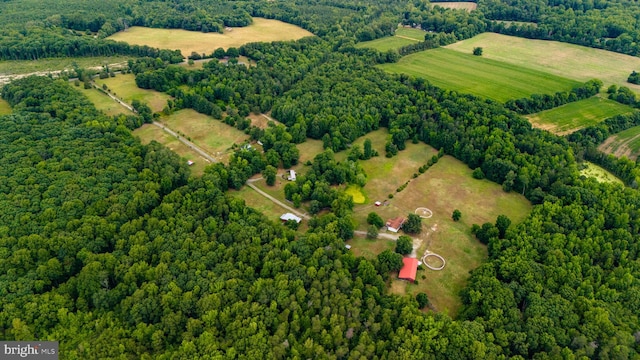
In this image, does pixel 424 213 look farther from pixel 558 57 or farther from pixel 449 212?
pixel 558 57

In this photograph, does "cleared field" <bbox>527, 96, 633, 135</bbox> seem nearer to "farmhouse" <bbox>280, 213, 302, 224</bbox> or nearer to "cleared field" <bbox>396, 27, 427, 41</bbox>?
"cleared field" <bbox>396, 27, 427, 41</bbox>

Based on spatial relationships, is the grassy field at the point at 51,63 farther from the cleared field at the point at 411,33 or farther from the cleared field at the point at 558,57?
the cleared field at the point at 558,57

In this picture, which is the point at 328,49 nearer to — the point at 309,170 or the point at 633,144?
the point at 309,170

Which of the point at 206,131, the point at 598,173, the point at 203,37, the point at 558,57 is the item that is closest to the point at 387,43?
the point at 558,57

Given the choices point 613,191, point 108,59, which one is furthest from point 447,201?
point 108,59

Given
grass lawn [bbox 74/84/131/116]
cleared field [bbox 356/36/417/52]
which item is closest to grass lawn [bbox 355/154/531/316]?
cleared field [bbox 356/36/417/52]

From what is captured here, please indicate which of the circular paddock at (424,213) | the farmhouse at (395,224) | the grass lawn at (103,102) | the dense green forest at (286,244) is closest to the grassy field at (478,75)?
the dense green forest at (286,244)

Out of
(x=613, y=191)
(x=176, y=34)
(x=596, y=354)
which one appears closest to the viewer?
(x=596, y=354)
